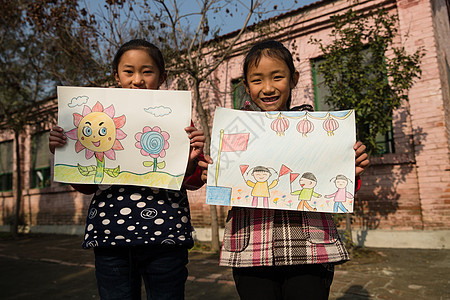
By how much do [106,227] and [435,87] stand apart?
5.83 m

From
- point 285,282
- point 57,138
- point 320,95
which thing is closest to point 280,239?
point 285,282

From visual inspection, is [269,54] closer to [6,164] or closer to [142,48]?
[142,48]

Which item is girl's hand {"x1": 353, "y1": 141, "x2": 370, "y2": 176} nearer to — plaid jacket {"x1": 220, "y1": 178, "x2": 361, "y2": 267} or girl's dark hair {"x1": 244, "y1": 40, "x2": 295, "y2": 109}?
plaid jacket {"x1": 220, "y1": 178, "x2": 361, "y2": 267}

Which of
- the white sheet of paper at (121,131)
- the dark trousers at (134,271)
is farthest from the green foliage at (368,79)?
the dark trousers at (134,271)

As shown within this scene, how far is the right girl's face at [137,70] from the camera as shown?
1719 millimetres

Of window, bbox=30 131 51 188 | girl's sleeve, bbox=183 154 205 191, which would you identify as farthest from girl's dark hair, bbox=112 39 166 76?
window, bbox=30 131 51 188

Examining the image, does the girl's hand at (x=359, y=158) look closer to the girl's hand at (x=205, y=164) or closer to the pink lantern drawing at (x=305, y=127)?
the pink lantern drawing at (x=305, y=127)

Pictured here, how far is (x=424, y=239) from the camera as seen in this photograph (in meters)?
5.35

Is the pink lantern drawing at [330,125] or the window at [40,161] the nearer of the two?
the pink lantern drawing at [330,125]

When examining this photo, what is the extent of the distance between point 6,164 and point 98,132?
552 inches

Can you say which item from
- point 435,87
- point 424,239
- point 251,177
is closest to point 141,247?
point 251,177

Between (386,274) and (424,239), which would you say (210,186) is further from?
(424,239)

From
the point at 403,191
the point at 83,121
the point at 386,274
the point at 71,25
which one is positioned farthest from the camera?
the point at 71,25

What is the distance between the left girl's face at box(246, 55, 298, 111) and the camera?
164 centimetres
